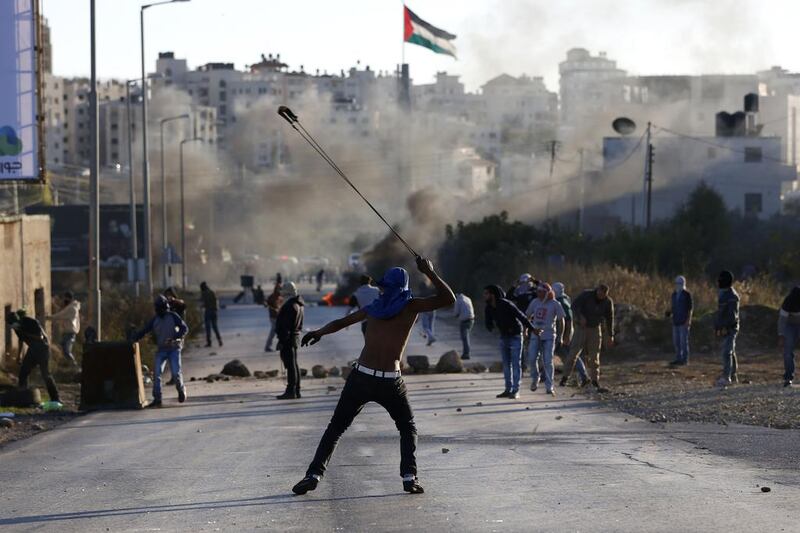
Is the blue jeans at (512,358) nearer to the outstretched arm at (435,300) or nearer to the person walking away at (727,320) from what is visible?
the person walking away at (727,320)

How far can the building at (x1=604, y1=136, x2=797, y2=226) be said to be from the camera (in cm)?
7956

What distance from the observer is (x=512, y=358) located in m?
20.2

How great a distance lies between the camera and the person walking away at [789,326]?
21.1m

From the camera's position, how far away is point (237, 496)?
10.7 meters

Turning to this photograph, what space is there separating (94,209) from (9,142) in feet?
7.58

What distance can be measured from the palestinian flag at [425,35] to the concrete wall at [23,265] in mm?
44828

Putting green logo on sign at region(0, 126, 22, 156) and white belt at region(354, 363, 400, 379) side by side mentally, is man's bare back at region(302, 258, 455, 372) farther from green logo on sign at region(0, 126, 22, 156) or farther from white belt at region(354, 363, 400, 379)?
green logo on sign at region(0, 126, 22, 156)

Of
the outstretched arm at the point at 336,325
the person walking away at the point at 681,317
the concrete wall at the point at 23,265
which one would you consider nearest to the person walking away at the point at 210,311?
the concrete wall at the point at 23,265

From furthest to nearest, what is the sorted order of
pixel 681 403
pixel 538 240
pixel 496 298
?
1. pixel 538 240
2. pixel 496 298
3. pixel 681 403

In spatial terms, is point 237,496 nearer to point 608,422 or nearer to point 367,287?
point 608,422

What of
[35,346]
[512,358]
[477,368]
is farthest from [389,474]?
[477,368]

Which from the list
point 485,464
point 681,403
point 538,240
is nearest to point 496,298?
point 681,403

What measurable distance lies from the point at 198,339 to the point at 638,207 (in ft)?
140

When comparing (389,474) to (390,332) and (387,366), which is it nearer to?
(387,366)
